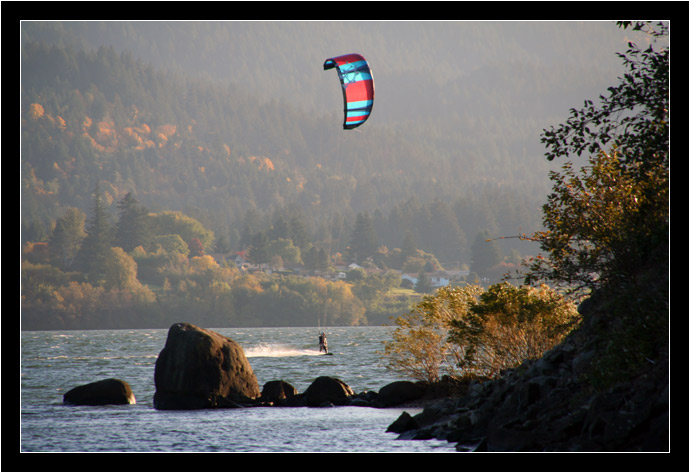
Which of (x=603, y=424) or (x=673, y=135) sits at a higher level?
(x=673, y=135)

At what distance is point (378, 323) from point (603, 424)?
173 metres

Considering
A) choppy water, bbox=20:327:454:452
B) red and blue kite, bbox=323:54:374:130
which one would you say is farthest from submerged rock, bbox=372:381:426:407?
red and blue kite, bbox=323:54:374:130

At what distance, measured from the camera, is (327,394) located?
3375cm

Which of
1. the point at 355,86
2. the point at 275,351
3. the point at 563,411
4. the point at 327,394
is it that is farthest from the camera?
the point at 275,351

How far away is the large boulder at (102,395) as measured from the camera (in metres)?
33.8

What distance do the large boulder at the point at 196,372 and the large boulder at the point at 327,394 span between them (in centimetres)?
262

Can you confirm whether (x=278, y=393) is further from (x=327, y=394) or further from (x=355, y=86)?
(x=355, y=86)

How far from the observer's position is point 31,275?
18575 cm

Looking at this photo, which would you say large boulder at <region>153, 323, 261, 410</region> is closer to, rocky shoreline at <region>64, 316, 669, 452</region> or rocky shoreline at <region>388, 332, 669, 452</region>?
rocky shoreline at <region>64, 316, 669, 452</region>

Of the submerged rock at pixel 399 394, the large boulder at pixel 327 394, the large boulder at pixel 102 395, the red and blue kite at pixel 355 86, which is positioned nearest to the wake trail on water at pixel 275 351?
the large boulder at pixel 102 395

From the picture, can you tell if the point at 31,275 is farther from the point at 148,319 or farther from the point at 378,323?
the point at 378,323

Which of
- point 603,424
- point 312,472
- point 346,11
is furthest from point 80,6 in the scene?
point 603,424

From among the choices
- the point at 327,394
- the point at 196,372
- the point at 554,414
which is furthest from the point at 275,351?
the point at 554,414

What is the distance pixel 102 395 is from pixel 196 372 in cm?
490
